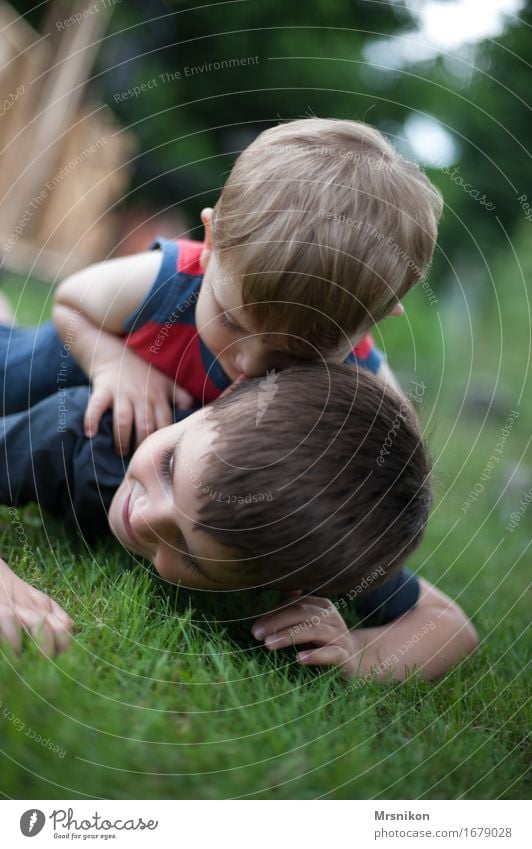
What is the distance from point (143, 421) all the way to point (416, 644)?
60 centimetres

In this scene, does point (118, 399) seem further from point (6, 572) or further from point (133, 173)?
point (133, 173)

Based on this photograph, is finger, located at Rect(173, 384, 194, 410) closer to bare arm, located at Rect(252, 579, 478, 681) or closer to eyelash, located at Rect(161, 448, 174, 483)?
eyelash, located at Rect(161, 448, 174, 483)

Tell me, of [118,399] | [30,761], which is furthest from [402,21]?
[30,761]

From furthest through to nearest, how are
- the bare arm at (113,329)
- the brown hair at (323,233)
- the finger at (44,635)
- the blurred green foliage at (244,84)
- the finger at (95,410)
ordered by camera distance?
the blurred green foliage at (244,84), the bare arm at (113,329), the finger at (95,410), the brown hair at (323,233), the finger at (44,635)

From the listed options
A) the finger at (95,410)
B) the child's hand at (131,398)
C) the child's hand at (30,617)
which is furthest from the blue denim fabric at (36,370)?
the child's hand at (30,617)

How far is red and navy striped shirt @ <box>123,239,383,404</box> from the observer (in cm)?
161

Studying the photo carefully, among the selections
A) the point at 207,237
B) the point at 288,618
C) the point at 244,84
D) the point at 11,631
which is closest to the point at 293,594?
the point at 288,618

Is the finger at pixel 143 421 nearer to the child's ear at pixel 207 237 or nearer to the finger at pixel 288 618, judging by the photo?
the child's ear at pixel 207 237

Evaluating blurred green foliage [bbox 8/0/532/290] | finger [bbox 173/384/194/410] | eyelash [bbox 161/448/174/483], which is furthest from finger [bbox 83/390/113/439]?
blurred green foliage [bbox 8/0/532/290]

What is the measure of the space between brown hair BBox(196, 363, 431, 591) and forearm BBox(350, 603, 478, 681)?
0.18 metres

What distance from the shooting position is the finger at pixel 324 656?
1.19m

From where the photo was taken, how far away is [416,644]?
4.56 ft

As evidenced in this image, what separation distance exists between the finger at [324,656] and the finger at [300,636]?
0.02 meters
